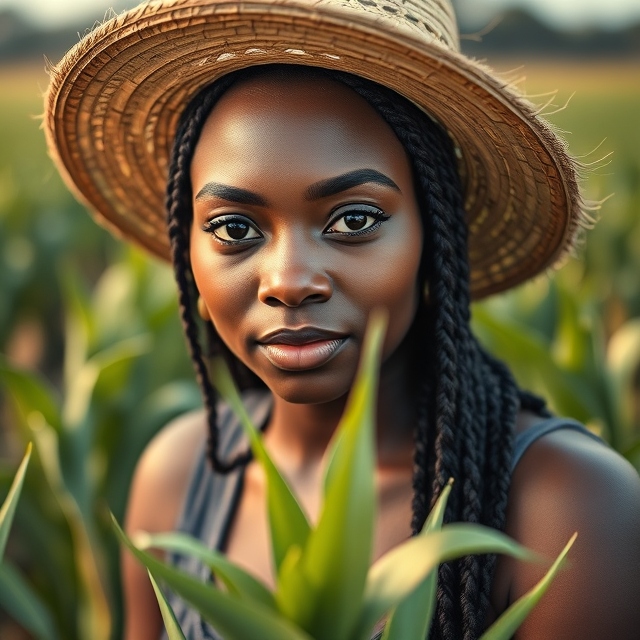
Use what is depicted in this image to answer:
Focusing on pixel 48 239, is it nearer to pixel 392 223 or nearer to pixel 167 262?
pixel 167 262

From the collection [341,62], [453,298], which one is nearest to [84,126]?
[341,62]

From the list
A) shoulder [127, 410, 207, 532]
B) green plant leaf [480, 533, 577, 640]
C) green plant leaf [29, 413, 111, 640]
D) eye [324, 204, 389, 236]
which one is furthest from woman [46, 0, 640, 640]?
green plant leaf [29, 413, 111, 640]

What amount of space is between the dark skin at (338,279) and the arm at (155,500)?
0.48 m

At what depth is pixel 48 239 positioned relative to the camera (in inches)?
204

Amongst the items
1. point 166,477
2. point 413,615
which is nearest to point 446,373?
point 413,615

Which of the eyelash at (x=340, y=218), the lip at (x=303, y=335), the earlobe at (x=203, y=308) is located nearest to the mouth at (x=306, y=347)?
the lip at (x=303, y=335)

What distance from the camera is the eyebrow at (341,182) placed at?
4.27ft

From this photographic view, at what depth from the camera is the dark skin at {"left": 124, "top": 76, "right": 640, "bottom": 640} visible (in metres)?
1.29

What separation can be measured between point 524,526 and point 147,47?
882mm

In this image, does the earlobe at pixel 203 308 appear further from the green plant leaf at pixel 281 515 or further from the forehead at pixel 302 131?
the green plant leaf at pixel 281 515

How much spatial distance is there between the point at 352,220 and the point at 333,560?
59 centimetres

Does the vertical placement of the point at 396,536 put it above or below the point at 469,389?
below

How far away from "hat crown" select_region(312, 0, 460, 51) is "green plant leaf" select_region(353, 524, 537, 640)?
0.65m

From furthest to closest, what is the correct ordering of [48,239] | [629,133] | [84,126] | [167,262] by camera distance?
[629,133], [48,239], [167,262], [84,126]
